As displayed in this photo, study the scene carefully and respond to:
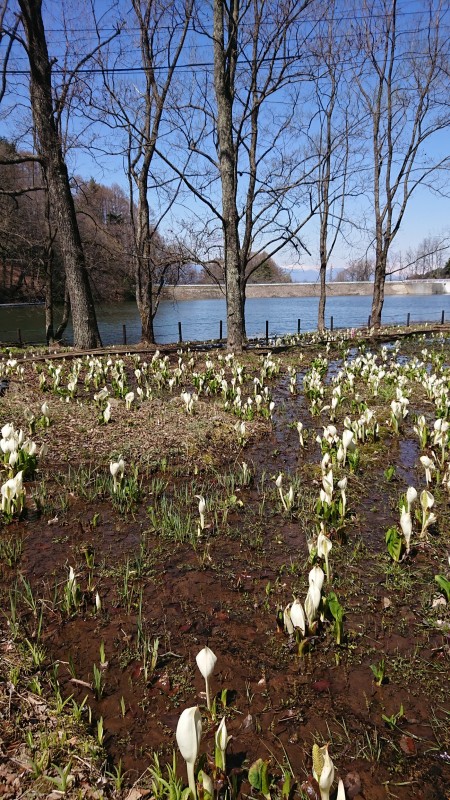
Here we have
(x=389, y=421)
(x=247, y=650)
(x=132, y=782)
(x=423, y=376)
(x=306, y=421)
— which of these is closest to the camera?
(x=132, y=782)

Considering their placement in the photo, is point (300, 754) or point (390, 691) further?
point (390, 691)

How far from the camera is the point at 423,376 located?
26.8 ft

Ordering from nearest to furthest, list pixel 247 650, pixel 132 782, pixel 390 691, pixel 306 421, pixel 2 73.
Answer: pixel 132 782, pixel 390 691, pixel 247 650, pixel 306 421, pixel 2 73

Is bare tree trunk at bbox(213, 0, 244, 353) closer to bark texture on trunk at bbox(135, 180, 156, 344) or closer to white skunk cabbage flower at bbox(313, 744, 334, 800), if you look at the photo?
bark texture on trunk at bbox(135, 180, 156, 344)

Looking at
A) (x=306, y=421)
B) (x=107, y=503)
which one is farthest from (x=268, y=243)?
(x=107, y=503)

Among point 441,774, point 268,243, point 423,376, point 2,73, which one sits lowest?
point 441,774

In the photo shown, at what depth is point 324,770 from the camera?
57.3 inches

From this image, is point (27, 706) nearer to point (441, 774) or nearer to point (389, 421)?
point (441, 774)

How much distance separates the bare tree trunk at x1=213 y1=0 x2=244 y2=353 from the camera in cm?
1154

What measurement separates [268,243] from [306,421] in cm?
973

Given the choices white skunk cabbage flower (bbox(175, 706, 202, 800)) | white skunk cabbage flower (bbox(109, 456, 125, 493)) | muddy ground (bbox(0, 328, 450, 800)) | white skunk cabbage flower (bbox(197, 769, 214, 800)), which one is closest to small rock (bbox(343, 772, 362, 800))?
muddy ground (bbox(0, 328, 450, 800))

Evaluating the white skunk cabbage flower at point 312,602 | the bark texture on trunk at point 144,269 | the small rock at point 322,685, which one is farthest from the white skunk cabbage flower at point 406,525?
the bark texture on trunk at point 144,269

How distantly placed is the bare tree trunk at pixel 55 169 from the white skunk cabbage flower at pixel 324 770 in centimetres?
1248

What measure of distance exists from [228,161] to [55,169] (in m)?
4.49
